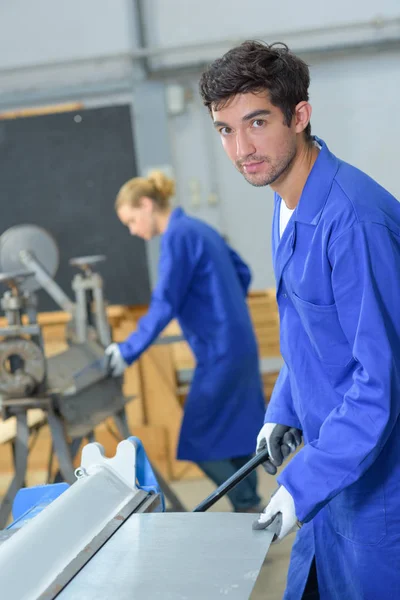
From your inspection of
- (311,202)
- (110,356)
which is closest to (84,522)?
(311,202)

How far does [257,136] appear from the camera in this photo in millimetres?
1373

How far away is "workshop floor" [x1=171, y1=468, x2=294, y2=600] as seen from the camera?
110 inches

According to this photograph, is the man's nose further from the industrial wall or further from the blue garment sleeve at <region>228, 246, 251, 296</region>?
the industrial wall

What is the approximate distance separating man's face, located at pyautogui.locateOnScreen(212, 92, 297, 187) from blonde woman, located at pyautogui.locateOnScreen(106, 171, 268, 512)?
164cm

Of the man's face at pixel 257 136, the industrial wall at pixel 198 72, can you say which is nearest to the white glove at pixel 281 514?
the man's face at pixel 257 136

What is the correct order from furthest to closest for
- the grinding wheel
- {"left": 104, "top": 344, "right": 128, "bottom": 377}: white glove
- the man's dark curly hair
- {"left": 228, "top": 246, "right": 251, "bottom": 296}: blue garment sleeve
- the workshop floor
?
{"left": 228, "top": 246, "right": 251, "bottom": 296}: blue garment sleeve < the grinding wheel < {"left": 104, "top": 344, "right": 128, "bottom": 377}: white glove < the workshop floor < the man's dark curly hair

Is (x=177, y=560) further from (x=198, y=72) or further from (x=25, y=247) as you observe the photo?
(x=198, y=72)

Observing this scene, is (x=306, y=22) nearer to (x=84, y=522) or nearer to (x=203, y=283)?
(x=203, y=283)

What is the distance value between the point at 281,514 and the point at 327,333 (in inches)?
11.6

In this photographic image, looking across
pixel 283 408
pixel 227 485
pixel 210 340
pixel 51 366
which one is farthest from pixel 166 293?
pixel 227 485

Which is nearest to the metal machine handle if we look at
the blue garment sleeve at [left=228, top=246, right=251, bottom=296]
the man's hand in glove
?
the man's hand in glove

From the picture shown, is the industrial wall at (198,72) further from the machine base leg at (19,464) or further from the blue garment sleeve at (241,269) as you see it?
the machine base leg at (19,464)

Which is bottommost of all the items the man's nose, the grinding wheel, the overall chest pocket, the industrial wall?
the overall chest pocket

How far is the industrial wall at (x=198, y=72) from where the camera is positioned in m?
4.85
